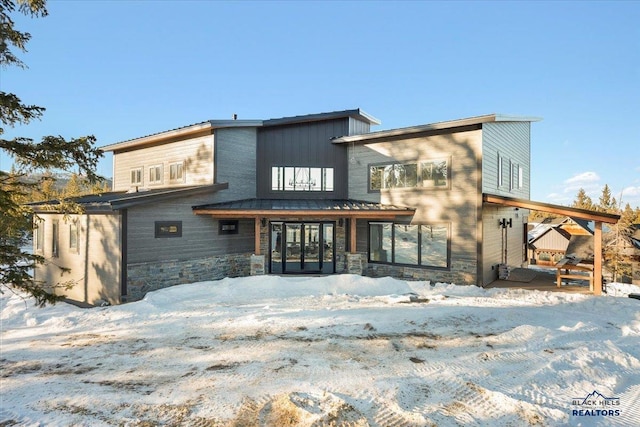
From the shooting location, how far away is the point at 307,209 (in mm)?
12641

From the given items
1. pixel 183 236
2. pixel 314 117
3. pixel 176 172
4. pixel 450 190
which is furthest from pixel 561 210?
pixel 176 172

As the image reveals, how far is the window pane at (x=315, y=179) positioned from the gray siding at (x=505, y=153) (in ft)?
23.5

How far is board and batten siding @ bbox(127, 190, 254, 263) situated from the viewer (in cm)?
1048

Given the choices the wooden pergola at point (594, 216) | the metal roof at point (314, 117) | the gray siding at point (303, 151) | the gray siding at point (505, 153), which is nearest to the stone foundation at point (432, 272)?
the wooden pergola at point (594, 216)

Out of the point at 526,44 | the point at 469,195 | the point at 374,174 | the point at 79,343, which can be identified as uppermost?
the point at 526,44

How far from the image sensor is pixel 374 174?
14312mm

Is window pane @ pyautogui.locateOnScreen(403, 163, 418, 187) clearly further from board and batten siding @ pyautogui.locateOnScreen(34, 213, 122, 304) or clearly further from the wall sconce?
board and batten siding @ pyautogui.locateOnScreen(34, 213, 122, 304)

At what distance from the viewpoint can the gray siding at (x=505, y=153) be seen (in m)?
12.0

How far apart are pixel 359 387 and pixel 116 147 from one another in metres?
19.5

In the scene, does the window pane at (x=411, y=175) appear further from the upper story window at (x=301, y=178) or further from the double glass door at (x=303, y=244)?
the double glass door at (x=303, y=244)

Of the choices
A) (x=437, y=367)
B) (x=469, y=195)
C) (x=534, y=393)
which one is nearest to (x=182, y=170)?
(x=469, y=195)

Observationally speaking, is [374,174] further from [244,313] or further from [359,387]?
[359,387]

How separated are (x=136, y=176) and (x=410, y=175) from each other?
15180 mm

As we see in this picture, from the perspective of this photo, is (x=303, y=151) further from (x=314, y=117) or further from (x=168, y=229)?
(x=168, y=229)
